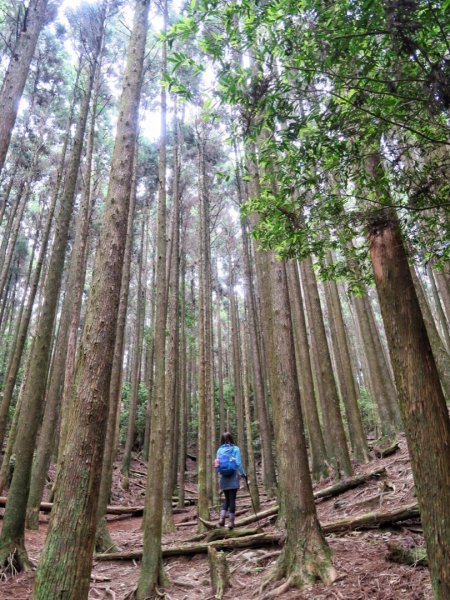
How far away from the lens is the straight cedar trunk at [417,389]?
2.64 metres

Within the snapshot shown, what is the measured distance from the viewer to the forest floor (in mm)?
3449

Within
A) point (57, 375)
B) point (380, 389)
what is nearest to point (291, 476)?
point (57, 375)

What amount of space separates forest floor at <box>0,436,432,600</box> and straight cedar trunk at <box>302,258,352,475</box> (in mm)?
799

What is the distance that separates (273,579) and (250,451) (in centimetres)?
509

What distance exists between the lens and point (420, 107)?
2.71m

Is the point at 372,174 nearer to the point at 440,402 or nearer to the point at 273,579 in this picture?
the point at 440,402

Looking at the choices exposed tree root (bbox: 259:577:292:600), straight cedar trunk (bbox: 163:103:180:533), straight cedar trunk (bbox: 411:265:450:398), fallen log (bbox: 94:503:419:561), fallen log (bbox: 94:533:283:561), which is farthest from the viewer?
straight cedar trunk (bbox: 163:103:180:533)

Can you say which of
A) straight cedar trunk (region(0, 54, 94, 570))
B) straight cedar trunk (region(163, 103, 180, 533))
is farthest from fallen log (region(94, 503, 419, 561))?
straight cedar trunk (region(163, 103, 180, 533))

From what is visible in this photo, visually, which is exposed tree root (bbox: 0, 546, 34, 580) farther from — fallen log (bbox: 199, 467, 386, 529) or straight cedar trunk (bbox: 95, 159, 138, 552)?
fallen log (bbox: 199, 467, 386, 529)

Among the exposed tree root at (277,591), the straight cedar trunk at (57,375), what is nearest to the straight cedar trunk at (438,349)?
the exposed tree root at (277,591)

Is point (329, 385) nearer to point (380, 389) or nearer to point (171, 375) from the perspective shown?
point (380, 389)

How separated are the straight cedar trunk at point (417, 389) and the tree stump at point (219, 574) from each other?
8.95 feet

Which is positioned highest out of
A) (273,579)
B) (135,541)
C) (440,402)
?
(440,402)

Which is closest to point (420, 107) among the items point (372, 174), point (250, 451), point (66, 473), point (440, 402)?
point (372, 174)
